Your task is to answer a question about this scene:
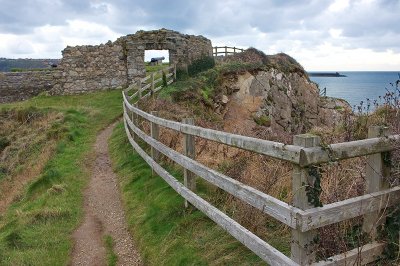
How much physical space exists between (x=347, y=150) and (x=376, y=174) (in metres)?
0.52

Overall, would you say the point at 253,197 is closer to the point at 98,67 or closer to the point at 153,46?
the point at 153,46

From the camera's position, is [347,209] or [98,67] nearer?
[347,209]

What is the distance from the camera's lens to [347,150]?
139 inches

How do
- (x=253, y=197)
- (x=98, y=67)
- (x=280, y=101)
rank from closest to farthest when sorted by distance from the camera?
(x=253, y=197) → (x=280, y=101) → (x=98, y=67)

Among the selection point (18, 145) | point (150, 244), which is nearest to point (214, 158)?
point (150, 244)

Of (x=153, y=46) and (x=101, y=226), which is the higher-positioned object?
(x=153, y=46)

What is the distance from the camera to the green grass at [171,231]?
4809 mm

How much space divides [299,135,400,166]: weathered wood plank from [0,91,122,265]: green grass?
438 centimetres

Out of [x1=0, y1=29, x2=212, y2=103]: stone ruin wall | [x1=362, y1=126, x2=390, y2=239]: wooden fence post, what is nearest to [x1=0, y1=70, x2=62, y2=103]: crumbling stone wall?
[x1=0, y1=29, x2=212, y2=103]: stone ruin wall

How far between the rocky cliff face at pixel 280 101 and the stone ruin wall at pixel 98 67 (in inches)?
167

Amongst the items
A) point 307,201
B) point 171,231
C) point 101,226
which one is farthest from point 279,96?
point 307,201

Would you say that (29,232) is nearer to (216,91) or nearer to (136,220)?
(136,220)

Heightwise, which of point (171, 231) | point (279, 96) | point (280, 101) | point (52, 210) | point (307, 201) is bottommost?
point (52, 210)

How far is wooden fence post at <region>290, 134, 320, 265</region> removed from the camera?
3244 mm
